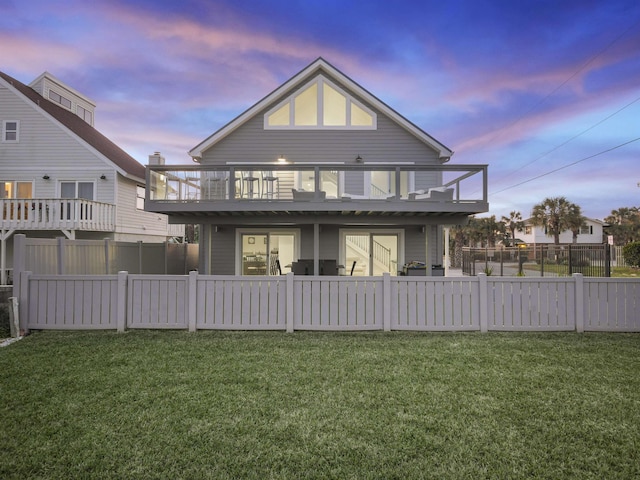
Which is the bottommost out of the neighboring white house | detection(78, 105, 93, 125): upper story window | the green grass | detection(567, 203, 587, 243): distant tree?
the green grass

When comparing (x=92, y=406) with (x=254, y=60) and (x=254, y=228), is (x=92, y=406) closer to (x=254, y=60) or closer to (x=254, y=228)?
(x=254, y=228)

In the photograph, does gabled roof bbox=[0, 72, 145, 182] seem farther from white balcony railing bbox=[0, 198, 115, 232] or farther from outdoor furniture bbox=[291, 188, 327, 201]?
outdoor furniture bbox=[291, 188, 327, 201]

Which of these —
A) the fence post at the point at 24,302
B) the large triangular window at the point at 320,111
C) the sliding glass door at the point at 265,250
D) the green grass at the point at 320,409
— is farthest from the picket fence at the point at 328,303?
the large triangular window at the point at 320,111

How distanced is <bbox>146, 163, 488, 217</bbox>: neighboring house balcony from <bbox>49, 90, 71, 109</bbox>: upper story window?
13.1 meters

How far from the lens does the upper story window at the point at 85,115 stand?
2031 centimetres

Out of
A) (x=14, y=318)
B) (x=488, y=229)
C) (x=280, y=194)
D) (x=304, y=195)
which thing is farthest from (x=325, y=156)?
(x=488, y=229)

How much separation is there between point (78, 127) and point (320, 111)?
41.3 ft

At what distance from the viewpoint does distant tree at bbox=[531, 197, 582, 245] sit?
42.1 m

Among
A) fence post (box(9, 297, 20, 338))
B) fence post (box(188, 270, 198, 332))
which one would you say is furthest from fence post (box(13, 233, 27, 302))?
fence post (box(188, 270, 198, 332))

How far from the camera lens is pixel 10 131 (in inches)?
629

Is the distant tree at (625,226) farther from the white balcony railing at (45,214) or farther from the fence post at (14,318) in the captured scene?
the fence post at (14,318)

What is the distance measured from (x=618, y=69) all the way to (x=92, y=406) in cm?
2238

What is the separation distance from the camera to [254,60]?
15.4m

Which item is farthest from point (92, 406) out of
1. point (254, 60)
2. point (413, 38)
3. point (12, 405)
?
point (413, 38)
